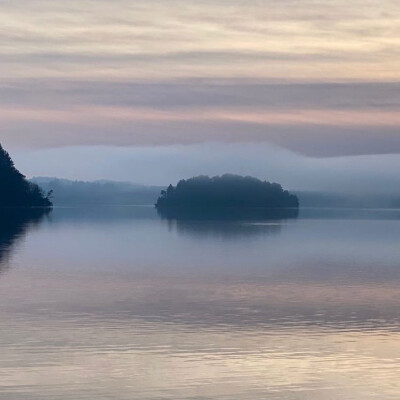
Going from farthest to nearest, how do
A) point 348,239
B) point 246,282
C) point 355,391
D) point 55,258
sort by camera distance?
point 348,239 < point 55,258 < point 246,282 < point 355,391

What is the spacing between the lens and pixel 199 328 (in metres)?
37.8

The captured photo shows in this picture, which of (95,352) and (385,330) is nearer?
(95,352)

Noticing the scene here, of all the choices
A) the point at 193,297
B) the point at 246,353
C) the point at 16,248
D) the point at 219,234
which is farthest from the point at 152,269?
the point at 219,234

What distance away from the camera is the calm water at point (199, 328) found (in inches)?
1099

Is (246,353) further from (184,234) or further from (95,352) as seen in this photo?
(184,234)

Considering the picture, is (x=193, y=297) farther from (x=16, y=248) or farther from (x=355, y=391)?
(x=16, y=248)

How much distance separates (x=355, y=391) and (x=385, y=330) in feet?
34.7

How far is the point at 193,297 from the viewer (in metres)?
48.6

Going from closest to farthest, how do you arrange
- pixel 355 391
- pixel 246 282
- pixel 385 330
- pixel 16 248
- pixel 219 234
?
pixel 355 391
pixel 385 330
pixel 246 282
pixel 16 248
pixel 219 234

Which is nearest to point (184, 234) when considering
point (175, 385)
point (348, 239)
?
point (348, 239)

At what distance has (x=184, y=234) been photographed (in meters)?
117

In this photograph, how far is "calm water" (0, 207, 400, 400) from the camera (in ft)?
91.6

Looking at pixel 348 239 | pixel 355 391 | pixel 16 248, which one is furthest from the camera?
pixel 348 239

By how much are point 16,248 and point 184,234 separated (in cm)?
3501
